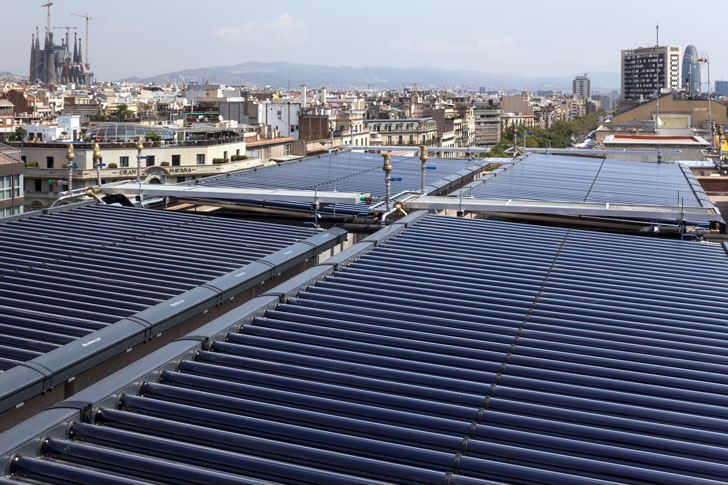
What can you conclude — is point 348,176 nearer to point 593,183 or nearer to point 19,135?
point 593,183

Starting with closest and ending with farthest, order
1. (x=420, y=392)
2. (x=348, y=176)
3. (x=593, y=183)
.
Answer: (x=420, y=392)
(x=593, y=183)
(x=348, y=176)

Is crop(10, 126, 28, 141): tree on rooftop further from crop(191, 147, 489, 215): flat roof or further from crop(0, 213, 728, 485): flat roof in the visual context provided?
crop(0, 213, 728, 485): flat roof

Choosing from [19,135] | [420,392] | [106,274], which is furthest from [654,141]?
[19,135]

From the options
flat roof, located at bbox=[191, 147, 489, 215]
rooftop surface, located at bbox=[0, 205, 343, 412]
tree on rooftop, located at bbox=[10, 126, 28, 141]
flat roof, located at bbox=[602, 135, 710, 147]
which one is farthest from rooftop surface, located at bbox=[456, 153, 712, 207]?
tree on rooftop, located at bbox=[10, 126, 28, 141]

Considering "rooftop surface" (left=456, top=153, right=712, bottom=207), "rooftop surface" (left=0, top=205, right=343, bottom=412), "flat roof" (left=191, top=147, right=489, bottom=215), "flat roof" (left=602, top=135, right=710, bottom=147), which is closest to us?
"rooftop surface" (left=0, top=205, right=343, bottom=412)

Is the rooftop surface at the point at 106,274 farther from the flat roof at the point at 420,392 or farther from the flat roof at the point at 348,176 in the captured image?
the flat roof at the point at 348,176

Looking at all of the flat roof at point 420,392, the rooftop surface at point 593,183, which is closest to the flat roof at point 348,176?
the rooftop surface at point 593,183

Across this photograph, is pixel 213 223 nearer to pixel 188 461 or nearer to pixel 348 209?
pixel 348 209

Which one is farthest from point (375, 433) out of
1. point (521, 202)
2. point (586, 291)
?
point (521, 202)
